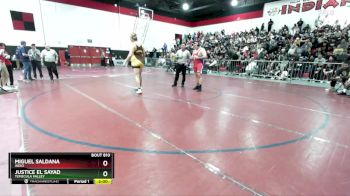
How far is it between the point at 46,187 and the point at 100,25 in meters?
21.0

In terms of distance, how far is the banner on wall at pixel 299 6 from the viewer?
14.3 m

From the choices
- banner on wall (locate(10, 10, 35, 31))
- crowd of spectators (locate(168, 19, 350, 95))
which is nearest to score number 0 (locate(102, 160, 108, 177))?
crowd of spectators (locate(168, 19, 350, 95))

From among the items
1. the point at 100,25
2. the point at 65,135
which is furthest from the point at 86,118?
the point at 100,25

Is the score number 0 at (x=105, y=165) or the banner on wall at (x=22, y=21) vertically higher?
the banner on wall at (x=22, y=21)

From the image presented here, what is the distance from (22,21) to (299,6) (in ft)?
76.8

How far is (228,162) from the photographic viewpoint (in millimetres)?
2387
